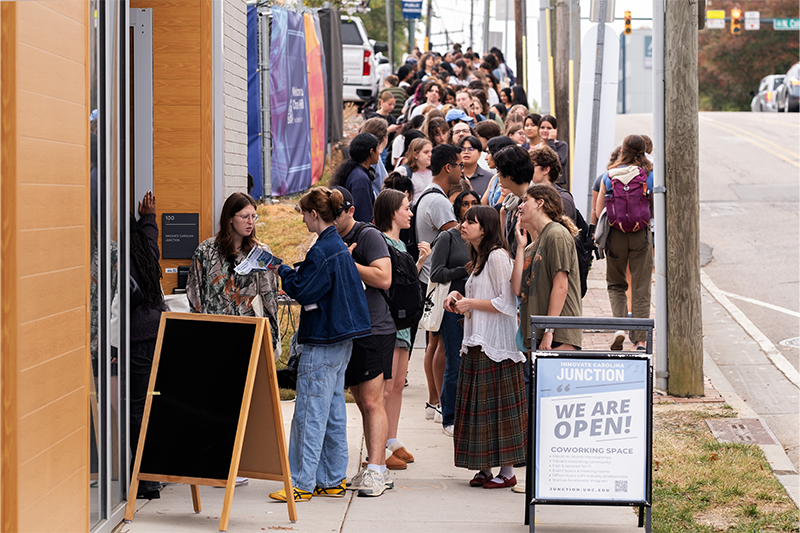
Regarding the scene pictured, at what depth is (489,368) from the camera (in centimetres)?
627

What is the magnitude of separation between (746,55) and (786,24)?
24.3 ft

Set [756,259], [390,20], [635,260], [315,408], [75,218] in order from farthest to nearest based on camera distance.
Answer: [390,20] < [756,259] < [635,260] < [315,408] < [75,218]

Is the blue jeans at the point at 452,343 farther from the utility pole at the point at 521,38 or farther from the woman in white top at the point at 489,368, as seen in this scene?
the utility pole at the point at 521,38

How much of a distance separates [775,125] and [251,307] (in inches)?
1227

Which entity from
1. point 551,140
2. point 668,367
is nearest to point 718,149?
point 551,140

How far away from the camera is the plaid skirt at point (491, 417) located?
6.24 m

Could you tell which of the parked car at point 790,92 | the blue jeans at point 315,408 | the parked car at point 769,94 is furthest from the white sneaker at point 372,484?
the parked car at point 769,94

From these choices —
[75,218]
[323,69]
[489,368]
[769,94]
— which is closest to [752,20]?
[769,94]

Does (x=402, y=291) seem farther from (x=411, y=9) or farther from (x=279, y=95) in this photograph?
(x=411, y=9)

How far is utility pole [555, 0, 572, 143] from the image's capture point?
17891 mm

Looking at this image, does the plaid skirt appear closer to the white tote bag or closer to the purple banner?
the white tote bag

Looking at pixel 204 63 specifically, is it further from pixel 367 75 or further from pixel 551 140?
pixel 367 75

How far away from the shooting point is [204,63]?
22.5ft

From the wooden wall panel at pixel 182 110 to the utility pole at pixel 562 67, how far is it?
11.8 meters
